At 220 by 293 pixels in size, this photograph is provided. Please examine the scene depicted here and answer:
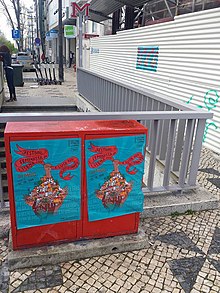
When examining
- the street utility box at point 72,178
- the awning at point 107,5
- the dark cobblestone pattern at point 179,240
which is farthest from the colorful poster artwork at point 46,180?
the awning at point 107,5

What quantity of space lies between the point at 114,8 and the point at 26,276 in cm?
1585

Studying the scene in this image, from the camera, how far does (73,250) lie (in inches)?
99.7

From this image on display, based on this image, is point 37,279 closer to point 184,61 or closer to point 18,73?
point 184,61

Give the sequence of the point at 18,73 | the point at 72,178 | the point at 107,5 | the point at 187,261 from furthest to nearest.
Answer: the point at 107,5, the point at 18,73, the point at 187,261, the point at 72,178

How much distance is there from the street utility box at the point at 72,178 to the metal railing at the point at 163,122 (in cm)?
16

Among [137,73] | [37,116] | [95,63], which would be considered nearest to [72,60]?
[95,63]

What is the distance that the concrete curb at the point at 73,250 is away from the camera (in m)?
2.42

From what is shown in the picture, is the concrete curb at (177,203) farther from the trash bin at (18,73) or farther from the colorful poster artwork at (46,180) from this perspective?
the trash bin at (18,73)

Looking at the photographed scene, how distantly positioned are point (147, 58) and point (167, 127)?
5.59 m

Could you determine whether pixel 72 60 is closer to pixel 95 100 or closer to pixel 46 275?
pixel 95 100

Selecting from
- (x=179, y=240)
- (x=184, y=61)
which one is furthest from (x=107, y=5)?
(x=179, y=240)

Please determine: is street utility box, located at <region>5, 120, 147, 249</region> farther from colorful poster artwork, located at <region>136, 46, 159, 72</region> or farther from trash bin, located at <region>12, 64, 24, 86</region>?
trash bin, located at <region>12, 64, 24, 86</region>

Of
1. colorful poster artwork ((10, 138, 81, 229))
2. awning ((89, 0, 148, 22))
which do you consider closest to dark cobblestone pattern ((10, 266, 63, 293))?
colorful poster artwork ((10, 138, 81, 229))

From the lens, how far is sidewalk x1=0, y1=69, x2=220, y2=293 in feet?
7.49
